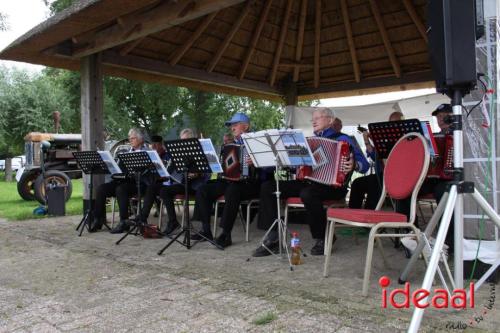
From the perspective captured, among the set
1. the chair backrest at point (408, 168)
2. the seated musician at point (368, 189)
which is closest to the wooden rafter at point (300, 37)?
the seated musician at point (368, 189)

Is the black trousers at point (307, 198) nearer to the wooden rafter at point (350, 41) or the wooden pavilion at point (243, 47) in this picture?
the wooden pavilion at point (243, 47)

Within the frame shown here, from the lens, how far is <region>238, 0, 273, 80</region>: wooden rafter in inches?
324

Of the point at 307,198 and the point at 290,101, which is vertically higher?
the point at 290,101

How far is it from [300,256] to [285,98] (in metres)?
6.65

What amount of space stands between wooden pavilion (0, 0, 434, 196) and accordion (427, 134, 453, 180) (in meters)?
2.82

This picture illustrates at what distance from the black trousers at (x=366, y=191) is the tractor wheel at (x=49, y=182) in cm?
731

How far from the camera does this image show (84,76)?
23.0ft

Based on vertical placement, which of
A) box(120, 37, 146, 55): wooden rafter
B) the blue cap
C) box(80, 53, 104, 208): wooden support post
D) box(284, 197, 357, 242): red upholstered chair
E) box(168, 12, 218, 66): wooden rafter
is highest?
box(168, 12, 218, 66): wooden rafter

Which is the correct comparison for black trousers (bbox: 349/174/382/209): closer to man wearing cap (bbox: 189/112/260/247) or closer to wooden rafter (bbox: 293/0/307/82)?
man wearing cap (bbox: 189/112/260/247)

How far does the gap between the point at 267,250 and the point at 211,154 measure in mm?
1166

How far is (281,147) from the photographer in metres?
4.33

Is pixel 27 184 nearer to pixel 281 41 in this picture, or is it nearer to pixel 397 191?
pixel 281 41

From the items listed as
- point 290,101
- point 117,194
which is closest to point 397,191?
point 117,194

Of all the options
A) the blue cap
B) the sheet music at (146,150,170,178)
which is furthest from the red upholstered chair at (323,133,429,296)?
the sheet music at (146,150,170,178)
